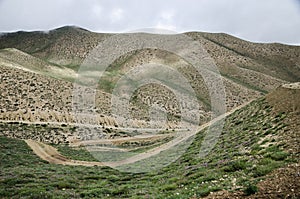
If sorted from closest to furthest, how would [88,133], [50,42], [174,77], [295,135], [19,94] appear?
[295,135] < [88,133] < [19,94] < [174,77] < [50,42]

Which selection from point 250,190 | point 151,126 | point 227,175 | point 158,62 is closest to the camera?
point 250,190

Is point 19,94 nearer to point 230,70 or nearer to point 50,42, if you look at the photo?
point 230,70

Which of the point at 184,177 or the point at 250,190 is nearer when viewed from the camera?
the point at 250,190

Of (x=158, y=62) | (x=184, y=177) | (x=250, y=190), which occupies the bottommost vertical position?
(x=184, y=177)

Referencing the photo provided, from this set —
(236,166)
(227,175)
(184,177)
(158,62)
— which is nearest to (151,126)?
(184,177)

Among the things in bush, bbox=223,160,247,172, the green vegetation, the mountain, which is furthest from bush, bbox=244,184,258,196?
the mountain

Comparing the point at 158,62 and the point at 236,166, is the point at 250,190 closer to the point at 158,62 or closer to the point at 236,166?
the point at 236,166

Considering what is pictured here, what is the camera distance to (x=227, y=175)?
13.2 meters

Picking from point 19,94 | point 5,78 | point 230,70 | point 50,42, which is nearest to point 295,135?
point 19,94

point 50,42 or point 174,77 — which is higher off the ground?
point 50,42

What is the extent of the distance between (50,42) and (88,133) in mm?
149782

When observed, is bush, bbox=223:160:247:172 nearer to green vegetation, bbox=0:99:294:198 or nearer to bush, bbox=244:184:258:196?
green vegetation, bbox=0:99:294:198

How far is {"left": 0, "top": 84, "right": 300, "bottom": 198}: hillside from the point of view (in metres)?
10.7

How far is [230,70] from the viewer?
139 metres
